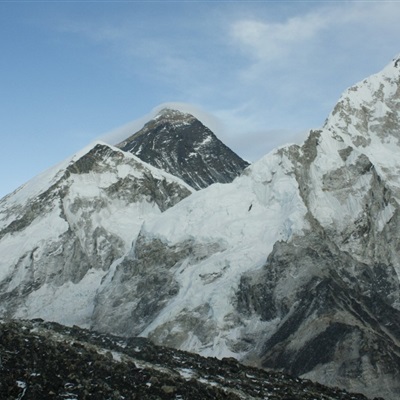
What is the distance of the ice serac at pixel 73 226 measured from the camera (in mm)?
144375

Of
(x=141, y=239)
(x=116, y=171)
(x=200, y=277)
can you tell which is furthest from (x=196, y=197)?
(x=116, y=171)

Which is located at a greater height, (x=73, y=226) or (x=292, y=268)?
(x=73, y=226)

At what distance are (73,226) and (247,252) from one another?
50.2 metres

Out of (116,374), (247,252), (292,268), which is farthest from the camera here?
(247,252)

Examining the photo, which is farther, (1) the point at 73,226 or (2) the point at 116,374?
(1) the point at 73,226

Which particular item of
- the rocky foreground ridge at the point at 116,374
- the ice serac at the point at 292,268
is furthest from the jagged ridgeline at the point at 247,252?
the rocky foreground ridge at the point at 116,374

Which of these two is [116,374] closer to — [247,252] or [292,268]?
[292,268]

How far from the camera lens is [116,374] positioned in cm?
5359

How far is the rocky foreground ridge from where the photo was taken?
47.0 m

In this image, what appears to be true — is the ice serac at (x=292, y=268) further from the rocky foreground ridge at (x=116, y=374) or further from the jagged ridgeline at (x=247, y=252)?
the rocky foreground ridge at (x=116, y=374)

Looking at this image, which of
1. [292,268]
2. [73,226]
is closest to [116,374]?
[292,268]

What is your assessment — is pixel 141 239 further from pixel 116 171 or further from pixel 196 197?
pixel 116 171

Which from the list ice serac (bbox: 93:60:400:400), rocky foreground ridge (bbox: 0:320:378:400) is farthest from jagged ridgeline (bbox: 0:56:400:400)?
rocky foreground ridge (bbox: 0:320:378:400)

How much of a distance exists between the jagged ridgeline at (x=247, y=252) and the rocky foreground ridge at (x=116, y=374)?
23.4 m
